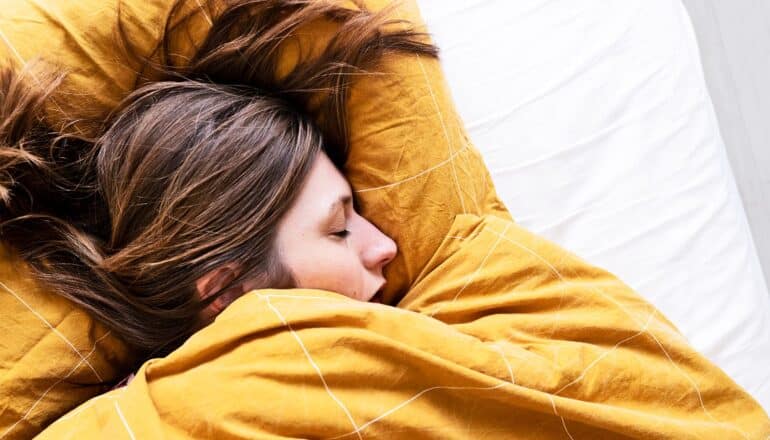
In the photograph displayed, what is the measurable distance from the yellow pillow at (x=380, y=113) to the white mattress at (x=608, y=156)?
98 mm

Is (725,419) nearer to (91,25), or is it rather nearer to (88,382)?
(88,382)

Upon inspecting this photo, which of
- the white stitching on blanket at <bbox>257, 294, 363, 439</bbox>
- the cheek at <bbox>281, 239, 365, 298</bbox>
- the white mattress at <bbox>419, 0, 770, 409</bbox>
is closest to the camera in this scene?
the white stitching on blanket at <bbox>257, 294, 363, 439</bbox>

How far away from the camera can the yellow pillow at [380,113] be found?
0.87 m

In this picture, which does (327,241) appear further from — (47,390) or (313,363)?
(47,390)

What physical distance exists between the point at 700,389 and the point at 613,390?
0.11m

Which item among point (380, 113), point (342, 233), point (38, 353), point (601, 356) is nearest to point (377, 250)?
point (342, 233)

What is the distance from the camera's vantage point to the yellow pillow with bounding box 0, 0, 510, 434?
34.2 inches

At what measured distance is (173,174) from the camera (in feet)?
2.75

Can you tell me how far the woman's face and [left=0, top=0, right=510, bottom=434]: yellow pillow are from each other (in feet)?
0.18

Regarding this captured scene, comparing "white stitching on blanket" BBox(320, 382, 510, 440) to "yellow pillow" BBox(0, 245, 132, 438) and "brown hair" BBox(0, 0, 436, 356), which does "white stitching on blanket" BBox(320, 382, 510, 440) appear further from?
"yellow pillow" BBox(0, 245, 132, 438)

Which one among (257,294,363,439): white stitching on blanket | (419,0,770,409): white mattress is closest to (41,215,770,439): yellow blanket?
(257,294,363,439): white stitching on blanket

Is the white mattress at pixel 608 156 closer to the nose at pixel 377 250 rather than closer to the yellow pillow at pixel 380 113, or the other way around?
the yellow pillow at pixel 380 113

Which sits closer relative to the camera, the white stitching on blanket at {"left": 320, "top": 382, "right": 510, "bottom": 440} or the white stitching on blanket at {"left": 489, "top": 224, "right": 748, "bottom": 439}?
the white stitching on blanket at {"left": 320, "top": 382, "right": 510, "bottom": 440}

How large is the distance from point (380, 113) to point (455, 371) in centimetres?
33
